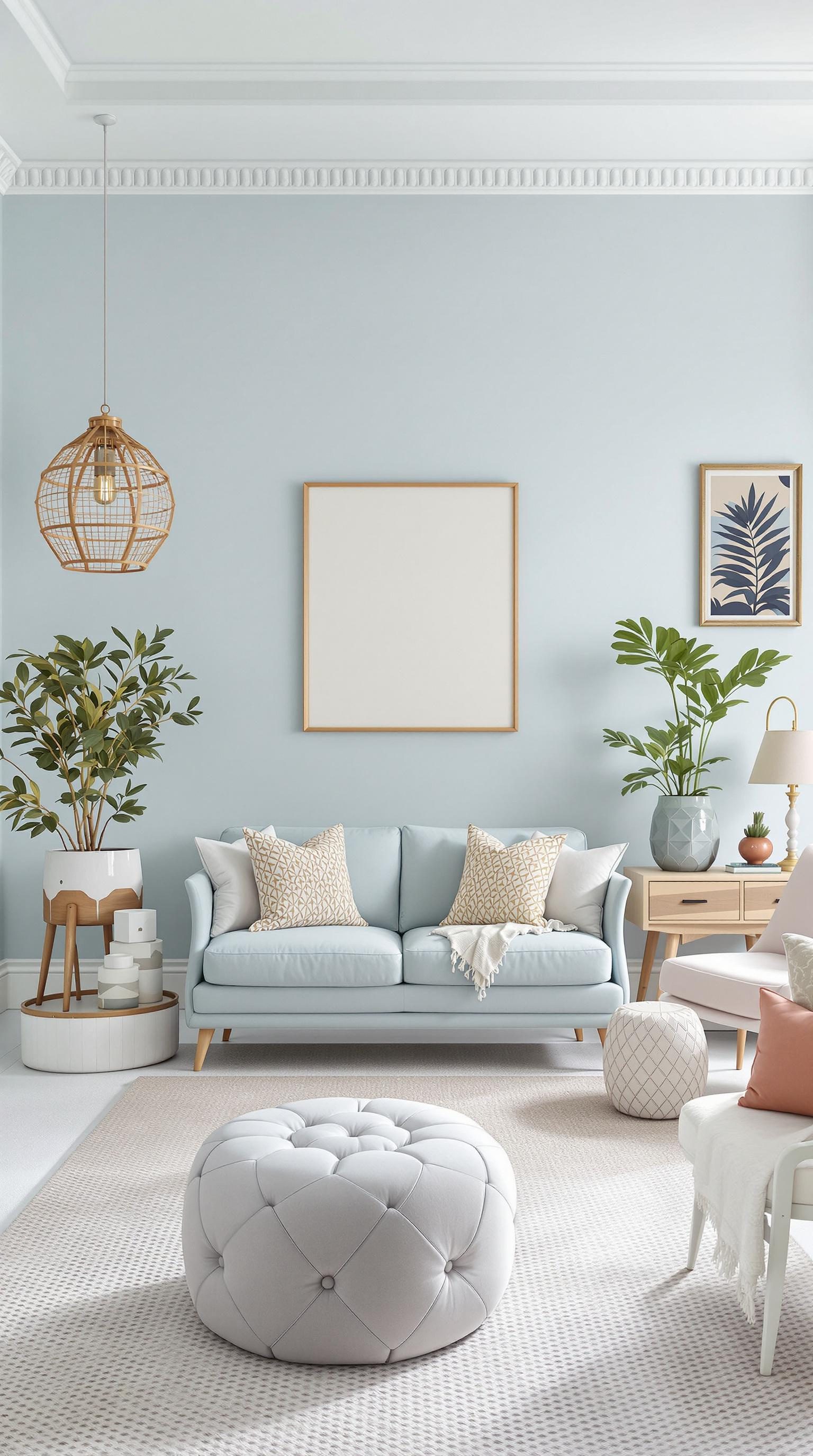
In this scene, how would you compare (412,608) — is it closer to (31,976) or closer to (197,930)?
(197,930)

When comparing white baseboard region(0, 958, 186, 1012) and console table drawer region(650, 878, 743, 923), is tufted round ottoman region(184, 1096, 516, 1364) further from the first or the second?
white baseboard region(0, 958, 186, 1012)

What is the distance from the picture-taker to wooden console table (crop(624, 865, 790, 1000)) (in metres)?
4.32

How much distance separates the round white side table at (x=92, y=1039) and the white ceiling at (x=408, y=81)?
11.4 ft

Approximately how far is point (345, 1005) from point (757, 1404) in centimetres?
222

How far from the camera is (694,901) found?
4.36 m

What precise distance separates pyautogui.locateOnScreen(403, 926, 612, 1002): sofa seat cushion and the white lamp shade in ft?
3.37

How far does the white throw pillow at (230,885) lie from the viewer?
165 inches

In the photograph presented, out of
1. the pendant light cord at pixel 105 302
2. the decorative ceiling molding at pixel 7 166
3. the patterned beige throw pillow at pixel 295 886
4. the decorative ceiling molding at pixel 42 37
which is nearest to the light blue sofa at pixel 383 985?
the patterned beige throw pillow at pixel 295 886

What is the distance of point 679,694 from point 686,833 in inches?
28.8

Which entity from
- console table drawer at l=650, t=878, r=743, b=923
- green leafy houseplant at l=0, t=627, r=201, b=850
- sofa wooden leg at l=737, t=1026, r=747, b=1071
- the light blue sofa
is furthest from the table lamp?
green leafy houseplant at l=0, t=627, r=201, b=850

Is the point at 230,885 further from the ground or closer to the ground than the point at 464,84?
closer to the ground

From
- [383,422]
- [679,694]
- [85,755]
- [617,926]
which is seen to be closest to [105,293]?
[383,422]

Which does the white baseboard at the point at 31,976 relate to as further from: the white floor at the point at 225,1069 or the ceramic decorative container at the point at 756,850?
the ceramic decorative container at the point at 756,850

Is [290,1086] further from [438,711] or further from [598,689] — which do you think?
[598,689]
